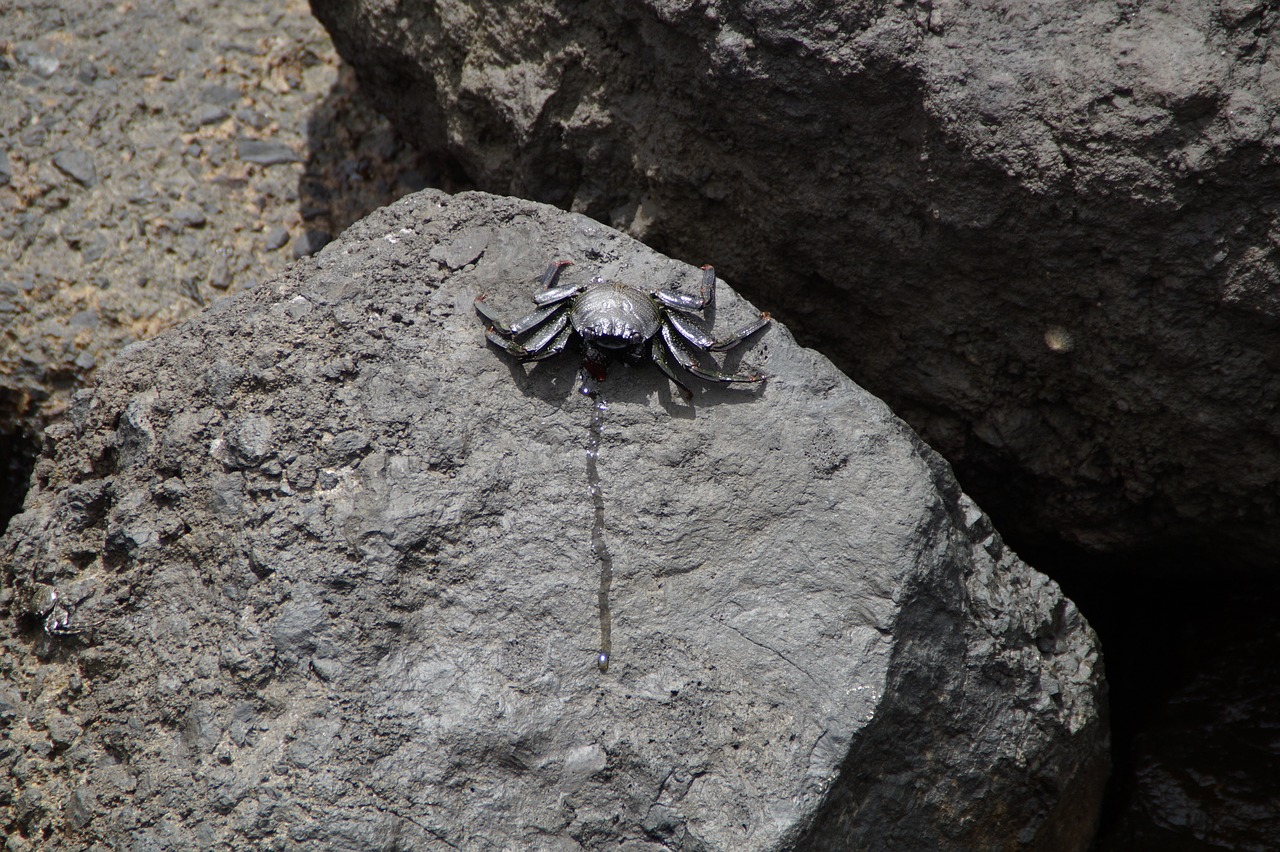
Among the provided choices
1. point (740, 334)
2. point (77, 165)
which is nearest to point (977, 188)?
point (740, 334)

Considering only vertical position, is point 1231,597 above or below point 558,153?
below

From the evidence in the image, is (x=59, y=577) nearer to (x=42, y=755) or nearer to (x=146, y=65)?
(x=42, y=755)

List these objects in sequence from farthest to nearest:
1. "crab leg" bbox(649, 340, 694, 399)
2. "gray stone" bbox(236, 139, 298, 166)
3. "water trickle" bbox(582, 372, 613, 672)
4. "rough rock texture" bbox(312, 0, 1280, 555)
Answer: "gray stone" bbox(236, 139, 298, 166), "crab leg" bbox(649, 340, 694, 399), "rough rock texture" bbox(312, 0, 1280, 555), "water trickle" bbox(582, 372, 613, 672)

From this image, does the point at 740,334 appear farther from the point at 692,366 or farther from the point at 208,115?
the point at 208,115

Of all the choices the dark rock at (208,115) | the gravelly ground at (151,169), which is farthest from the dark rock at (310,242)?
the dark rock at (208,115)

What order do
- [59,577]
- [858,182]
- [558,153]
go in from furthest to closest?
[558,153] < [858,182] < [59,577]

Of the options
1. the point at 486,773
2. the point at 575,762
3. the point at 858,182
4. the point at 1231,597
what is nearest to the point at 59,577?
the point at 486,773

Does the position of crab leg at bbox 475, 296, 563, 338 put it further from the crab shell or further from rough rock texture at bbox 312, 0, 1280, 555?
rough rock texture at bbox 312, 0, 1280, 555

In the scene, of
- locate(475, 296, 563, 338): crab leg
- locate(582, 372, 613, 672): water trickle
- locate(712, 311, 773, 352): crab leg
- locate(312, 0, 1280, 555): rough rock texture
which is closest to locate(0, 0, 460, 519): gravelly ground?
locate(312, 0, 1280, 555): rough rock texture
